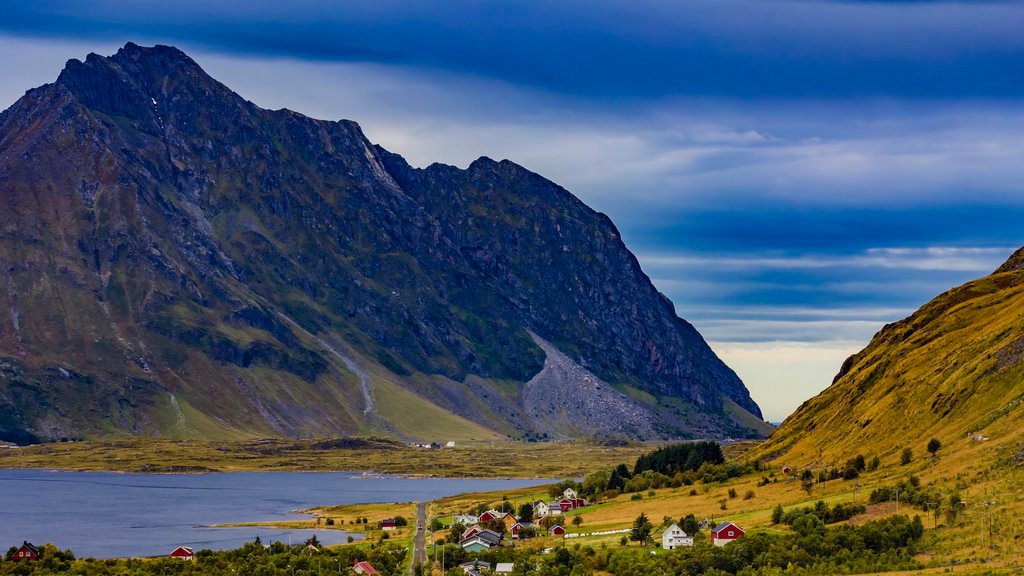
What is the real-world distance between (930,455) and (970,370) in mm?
18374

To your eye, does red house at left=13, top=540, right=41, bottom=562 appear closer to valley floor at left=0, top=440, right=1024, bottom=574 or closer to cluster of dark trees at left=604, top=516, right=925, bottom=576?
valley floor at left=0, top=440, right=1024, bottom=574

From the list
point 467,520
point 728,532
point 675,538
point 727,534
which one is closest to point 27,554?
point 467,520

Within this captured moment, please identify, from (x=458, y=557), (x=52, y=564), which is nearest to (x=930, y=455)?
(x=458, y=557)

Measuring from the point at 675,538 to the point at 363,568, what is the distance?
32.8 meters

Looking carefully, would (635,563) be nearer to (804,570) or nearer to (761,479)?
(804,570)

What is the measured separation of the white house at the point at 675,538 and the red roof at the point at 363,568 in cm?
3026

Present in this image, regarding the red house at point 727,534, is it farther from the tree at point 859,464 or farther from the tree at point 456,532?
the tree at point 456,532

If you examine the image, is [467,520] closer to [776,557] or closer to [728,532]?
[728,532]

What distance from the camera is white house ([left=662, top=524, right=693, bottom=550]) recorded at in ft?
438

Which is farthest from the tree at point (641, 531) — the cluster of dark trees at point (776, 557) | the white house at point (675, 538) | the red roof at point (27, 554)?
the red roof at point (27, 554)

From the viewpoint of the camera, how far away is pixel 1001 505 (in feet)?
376

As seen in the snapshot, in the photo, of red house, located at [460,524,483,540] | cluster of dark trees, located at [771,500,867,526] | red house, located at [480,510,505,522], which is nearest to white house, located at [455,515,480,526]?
red house, located at [480,510,505,522]

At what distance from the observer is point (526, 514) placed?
178m

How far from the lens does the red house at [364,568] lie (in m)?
122
